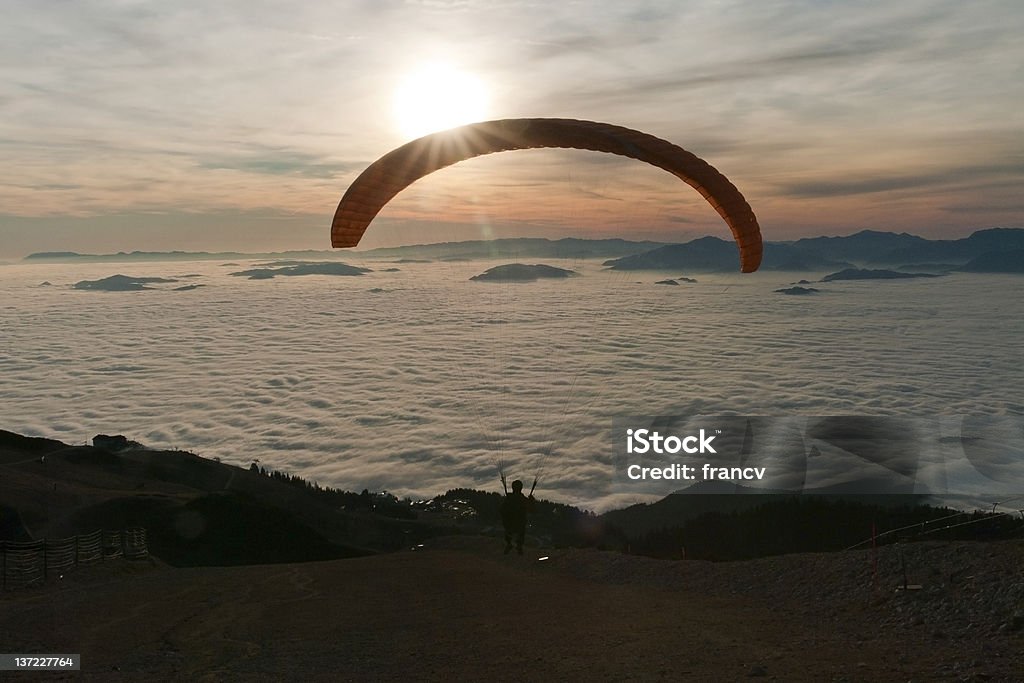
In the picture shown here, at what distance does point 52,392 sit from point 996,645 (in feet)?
548

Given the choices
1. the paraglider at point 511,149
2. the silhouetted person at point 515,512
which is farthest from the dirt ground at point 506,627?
the paraglider at point 511,149

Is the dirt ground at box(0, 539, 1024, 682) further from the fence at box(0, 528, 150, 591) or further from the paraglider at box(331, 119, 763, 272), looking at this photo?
the paraglider at box(331, 119, 763, 272)

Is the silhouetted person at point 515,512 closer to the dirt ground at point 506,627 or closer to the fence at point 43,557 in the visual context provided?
the dirt ground at point 506,627

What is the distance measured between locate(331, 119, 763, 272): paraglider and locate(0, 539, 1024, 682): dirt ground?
6883 millimetres

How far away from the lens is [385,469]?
377ft

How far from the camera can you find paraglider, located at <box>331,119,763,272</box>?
1441cm

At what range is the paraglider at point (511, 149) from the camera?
14414mm

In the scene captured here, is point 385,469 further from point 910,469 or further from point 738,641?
point 738,641

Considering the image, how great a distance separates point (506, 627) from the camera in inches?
468

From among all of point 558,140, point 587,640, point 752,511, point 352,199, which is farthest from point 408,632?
point 752,511

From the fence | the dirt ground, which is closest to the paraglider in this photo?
the dirt ground

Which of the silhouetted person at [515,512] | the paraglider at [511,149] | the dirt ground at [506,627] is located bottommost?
the dirt ground at [506,627]

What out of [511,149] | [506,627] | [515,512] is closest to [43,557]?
[515,512]

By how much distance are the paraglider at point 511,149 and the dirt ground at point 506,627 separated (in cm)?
688
